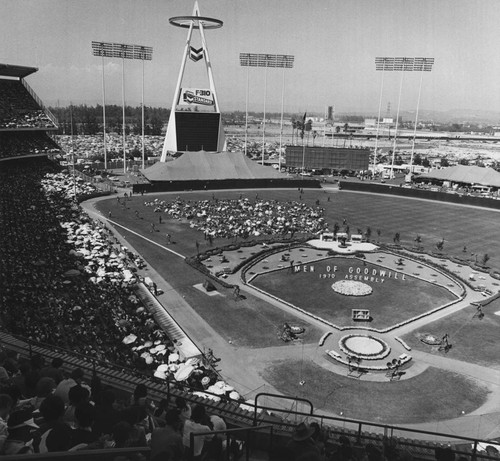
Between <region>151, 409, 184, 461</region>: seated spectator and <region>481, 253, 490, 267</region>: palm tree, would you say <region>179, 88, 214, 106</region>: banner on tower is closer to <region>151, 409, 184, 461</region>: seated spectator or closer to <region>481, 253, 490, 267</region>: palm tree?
<region>481, 253, 490, 267</region>: palm tree

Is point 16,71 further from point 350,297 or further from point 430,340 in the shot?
point 430,340

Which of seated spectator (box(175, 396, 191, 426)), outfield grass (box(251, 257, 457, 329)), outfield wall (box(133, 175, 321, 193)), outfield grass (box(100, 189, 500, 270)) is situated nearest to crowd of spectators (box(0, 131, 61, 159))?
outfield grass (box(100, 189, 500, 270))

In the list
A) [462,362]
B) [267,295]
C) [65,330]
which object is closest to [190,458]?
[65,330]

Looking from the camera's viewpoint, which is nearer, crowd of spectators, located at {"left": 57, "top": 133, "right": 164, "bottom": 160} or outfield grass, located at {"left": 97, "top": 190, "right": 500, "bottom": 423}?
outfield grass, located at {"left": 97, "top": 190, "right": 500, "bottom": 423}

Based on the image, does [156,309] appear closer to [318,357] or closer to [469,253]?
[318,357]

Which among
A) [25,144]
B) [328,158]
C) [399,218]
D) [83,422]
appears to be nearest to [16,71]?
[25,144]

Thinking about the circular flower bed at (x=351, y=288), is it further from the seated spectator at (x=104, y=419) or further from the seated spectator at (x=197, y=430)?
the seated spectator at (x=104, y=419)

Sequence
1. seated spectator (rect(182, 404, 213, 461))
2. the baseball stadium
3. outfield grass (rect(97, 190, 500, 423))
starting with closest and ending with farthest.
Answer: seated spectator (rect(182, 404, 213, 461)) < the baseball stadium < outfield grass (rect(97, 190, 500, 423))
